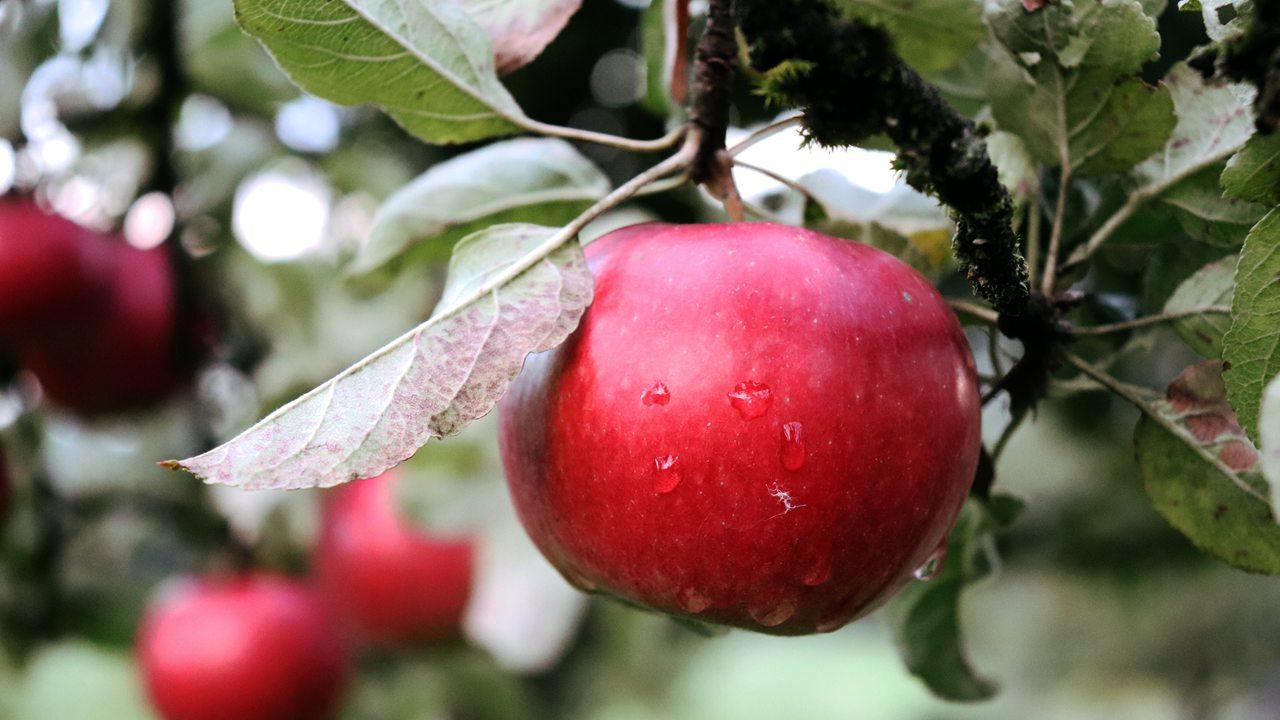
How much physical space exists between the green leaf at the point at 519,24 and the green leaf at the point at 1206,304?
332 mm

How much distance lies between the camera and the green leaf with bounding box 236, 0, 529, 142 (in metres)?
0.48

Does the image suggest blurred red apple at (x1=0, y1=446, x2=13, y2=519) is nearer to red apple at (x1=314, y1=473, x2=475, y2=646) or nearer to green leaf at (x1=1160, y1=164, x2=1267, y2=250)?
red apple at (x1=314, y1=473, x2=475, y2=646)

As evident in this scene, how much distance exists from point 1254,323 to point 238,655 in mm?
1140

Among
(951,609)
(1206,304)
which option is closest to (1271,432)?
(1206,304)

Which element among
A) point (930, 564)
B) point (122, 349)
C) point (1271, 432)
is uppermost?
point (1271, 432)

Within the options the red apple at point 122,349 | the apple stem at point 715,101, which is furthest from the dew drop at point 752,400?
the red apple at point 122,349

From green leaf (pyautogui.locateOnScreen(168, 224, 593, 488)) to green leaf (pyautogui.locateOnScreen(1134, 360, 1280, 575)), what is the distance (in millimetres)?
285

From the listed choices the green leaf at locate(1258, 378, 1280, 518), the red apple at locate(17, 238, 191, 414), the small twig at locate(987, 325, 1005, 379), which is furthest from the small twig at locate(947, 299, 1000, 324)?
the red apple at locate(17, 238, 191, 414)

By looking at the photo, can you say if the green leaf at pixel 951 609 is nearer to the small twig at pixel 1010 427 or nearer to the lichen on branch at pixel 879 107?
the small twig at pixel 1010 427

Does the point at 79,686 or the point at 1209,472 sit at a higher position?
the point at 1209,472

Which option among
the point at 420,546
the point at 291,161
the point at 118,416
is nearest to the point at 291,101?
the point at 291,161

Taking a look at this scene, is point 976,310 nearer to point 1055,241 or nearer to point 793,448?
point 1055,241

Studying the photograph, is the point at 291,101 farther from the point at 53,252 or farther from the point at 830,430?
the point at 830,430

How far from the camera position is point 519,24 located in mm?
541
